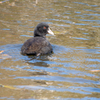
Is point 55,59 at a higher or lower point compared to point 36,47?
lower

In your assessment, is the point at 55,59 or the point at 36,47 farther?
the point at 36,47

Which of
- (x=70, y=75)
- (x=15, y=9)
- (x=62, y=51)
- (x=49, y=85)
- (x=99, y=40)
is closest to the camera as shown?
(x=49, y=85)

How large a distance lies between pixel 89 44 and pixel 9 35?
151 inches

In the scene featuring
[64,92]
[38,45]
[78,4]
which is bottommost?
[64,92]

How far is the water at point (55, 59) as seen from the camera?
19.0 feet

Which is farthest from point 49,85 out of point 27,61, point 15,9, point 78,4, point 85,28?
point 78,4

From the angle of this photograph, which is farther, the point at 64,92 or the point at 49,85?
the point at 49,85

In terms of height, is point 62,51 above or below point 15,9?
below

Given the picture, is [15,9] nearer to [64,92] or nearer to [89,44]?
[89,44]

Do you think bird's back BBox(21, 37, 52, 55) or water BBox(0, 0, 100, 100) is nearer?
water BBox(0, 0, 100, 100)

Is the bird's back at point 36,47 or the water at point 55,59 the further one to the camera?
the bird's back at point 36,47

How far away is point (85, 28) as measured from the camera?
14156 mm

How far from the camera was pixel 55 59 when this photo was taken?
855cm

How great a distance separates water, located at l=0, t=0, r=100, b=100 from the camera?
228 inches
